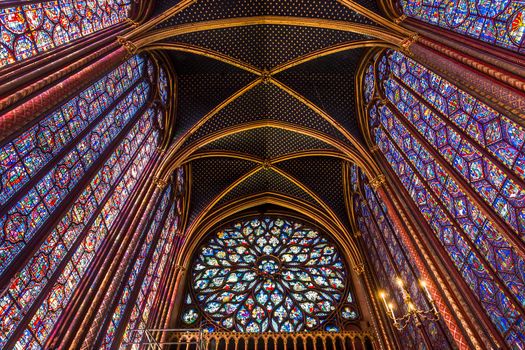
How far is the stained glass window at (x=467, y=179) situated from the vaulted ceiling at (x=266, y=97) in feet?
7.92

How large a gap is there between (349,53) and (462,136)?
5.45m

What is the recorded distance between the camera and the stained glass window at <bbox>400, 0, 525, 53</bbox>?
5699 millimetres

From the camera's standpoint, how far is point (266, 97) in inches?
487

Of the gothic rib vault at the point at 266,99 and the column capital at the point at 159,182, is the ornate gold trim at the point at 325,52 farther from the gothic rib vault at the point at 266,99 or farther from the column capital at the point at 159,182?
the column capital at the point at 159,182

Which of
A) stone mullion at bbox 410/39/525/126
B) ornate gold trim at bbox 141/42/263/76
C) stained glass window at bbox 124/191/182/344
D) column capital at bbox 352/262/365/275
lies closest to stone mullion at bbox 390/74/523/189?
stone mullion at bbox 410/39/525/126

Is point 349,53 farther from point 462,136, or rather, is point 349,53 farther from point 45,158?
point 45,158

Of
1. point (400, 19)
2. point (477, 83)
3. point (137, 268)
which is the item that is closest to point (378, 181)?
point (400, 19)

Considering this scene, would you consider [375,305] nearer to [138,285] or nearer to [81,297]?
[138,285]

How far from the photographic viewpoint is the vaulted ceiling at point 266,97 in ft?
33.5

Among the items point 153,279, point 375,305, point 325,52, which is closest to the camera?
point 375,305

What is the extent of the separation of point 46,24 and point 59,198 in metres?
2.96

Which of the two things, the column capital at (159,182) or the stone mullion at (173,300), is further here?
the stone mullion at (173,300)

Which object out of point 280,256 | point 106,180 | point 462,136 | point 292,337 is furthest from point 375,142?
point 106,180

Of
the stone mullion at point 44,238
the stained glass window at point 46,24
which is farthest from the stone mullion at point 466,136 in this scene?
the stained glass window at point 46,24
